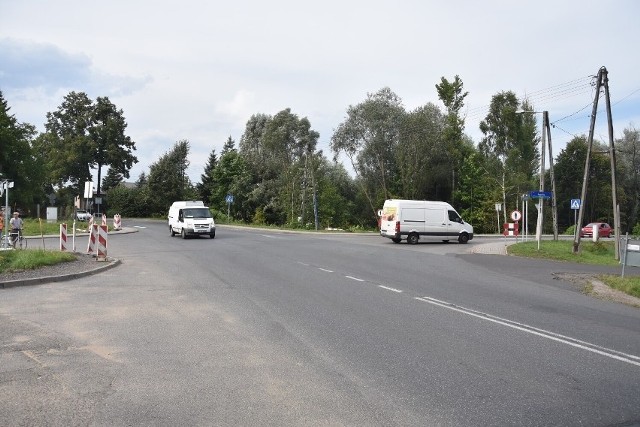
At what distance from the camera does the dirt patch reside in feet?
41.4

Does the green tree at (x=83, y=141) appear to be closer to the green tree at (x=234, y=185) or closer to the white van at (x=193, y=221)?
the green tree at (x=234, y=185)

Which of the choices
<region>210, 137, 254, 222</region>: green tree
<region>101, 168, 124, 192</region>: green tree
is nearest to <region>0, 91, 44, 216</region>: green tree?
<region>210, 137, 254, 222</region>: green tree

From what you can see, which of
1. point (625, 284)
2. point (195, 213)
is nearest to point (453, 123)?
point (195, 213)

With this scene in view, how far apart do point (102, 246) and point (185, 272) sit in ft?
14.1

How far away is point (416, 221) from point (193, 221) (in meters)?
13.0

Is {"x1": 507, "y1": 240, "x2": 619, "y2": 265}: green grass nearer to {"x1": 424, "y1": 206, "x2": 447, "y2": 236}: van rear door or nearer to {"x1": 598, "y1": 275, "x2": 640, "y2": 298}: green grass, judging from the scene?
{"x1": 424, "y1": 206, "x2": 447, "y2": 236}: van rear door

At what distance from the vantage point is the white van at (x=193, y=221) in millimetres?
32906

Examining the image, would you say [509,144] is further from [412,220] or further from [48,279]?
[48,279]

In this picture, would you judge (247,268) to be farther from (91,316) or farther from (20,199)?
(20,199)

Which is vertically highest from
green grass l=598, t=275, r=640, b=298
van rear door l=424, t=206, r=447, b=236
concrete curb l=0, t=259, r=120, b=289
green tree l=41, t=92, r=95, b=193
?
green tree l=41, t=92, r=95, b=193

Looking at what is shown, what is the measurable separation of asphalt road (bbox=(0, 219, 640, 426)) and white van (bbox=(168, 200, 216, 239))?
19734 mm

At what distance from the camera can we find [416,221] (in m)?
32.1

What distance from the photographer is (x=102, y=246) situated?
18.3 meters

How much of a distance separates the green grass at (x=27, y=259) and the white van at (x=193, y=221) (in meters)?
15.5
